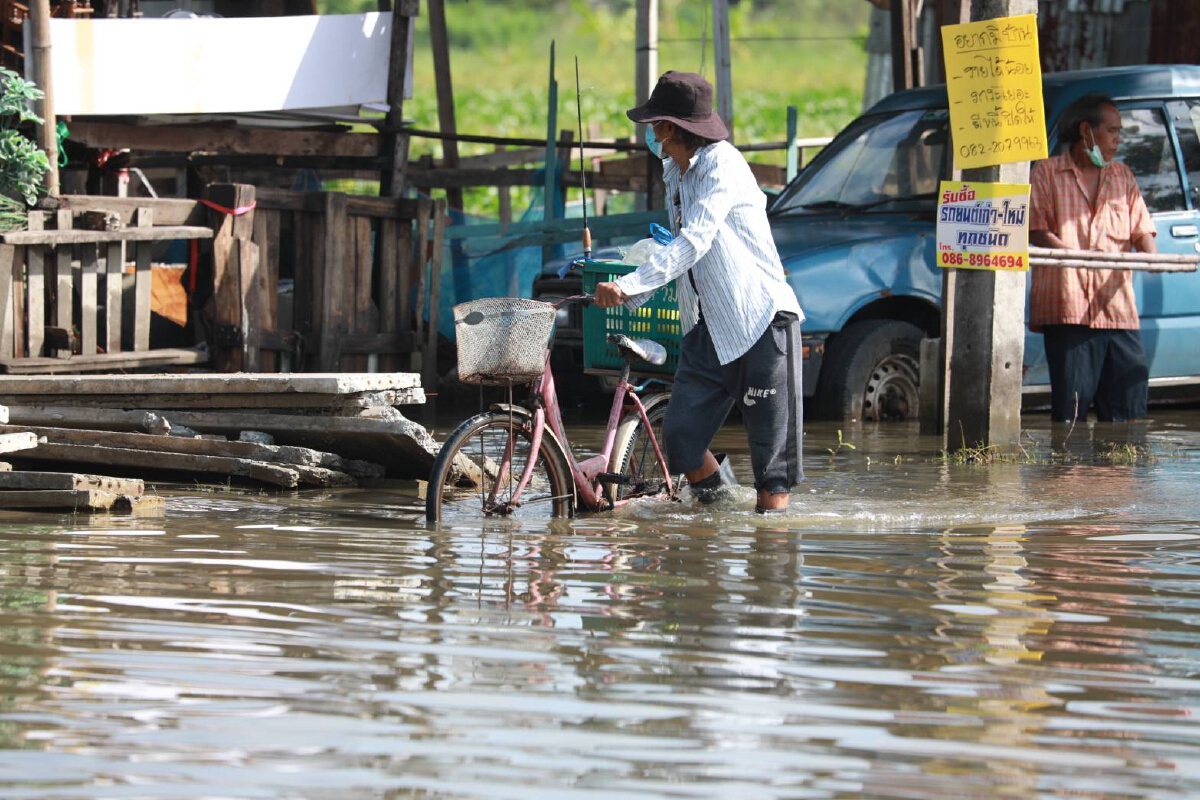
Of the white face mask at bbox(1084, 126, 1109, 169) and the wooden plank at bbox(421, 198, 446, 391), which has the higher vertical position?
the white face mask at bbox(1084, 126, 1109, 169)

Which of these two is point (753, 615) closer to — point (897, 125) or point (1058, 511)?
point (1058, 511)

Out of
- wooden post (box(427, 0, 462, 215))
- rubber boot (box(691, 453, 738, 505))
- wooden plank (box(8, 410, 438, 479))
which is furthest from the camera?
wooden post (box(427, 0, 462, 215))

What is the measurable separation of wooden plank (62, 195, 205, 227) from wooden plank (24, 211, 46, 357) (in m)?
0.30

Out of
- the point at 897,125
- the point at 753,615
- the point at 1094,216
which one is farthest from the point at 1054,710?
the point at 897,125

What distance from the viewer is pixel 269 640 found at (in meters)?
4.88

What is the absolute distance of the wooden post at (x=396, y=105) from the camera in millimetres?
12922

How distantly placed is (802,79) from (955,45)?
5160 centimetres

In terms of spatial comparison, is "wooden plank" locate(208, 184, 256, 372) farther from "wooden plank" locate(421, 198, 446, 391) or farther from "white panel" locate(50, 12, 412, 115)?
"wooden plank" locate(421, 198, 446, 391)

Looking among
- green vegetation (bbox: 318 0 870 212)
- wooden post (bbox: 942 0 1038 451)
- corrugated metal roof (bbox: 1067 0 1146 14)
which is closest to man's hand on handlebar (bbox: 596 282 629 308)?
wooden post (bbox: 942 0 1038 451)

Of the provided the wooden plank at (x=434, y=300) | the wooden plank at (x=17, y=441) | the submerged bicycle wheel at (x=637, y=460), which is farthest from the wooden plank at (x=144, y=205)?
the submerged bicycle wheel at (x=637, y=460)

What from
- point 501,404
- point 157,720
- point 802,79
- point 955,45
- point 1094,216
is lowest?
point 157,720

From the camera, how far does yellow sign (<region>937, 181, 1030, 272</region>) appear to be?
365 inches

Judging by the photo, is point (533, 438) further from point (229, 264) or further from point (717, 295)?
point (229, 264)

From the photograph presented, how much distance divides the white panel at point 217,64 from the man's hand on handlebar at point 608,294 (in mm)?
6423
